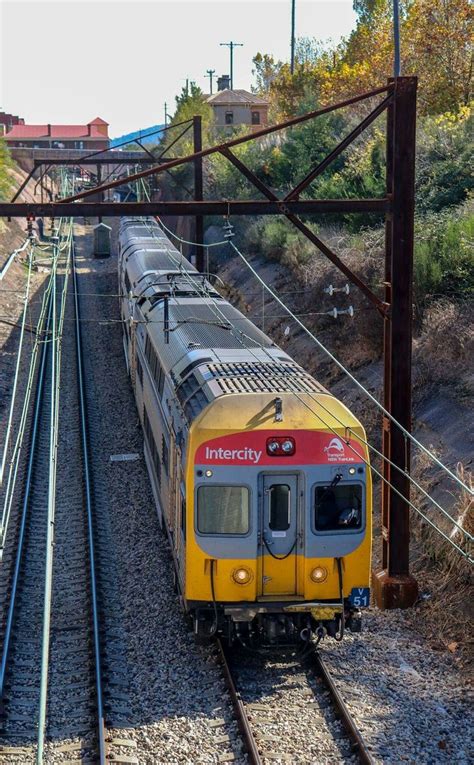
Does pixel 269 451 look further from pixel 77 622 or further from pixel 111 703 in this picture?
pixel 77 622

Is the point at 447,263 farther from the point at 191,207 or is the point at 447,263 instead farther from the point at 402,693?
the point at 402,693

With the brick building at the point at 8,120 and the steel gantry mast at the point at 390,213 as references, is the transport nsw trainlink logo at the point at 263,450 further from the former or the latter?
the brick building at the point at 8,120

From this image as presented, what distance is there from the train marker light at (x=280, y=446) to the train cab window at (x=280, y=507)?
0.37m

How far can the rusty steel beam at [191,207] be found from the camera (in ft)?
40.4

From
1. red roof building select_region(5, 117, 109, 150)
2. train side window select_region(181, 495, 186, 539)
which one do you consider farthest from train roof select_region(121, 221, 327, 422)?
red roof building select_region(5, 117, 109, 150)

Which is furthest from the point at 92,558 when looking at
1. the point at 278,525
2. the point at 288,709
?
the point at 288,709

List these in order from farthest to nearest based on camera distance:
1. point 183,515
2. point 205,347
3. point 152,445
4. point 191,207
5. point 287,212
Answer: point 152,445 → point 205,347 → point 191,207 → point 287,212 → point 183,515

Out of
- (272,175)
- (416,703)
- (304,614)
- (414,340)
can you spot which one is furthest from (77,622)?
(272,175)

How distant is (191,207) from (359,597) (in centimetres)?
513

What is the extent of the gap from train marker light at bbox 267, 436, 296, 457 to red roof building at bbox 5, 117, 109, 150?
110m

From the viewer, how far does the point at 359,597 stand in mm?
11156

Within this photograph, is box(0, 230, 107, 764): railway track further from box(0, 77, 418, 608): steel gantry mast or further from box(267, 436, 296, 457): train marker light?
box(0, 77, 418, 608): steel gantry mast

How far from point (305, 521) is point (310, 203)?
13.4 feet

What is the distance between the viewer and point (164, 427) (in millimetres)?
13898
